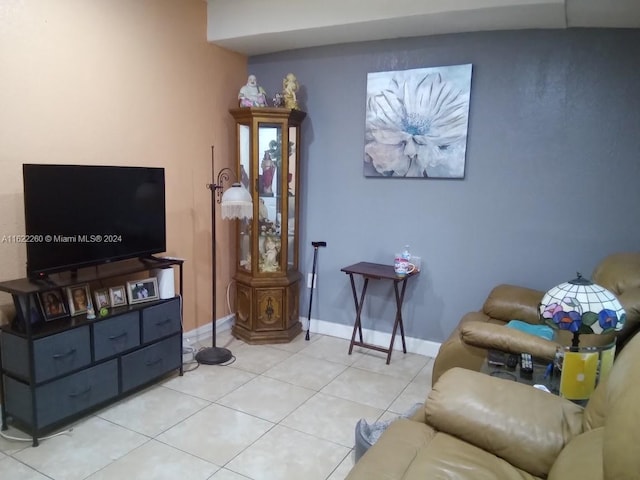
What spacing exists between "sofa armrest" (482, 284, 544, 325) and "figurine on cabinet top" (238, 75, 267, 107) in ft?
7.57

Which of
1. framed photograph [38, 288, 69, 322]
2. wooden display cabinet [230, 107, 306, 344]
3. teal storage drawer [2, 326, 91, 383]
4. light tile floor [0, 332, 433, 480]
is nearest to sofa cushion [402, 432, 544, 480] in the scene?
light tile floor [0, 332, 433, 480]

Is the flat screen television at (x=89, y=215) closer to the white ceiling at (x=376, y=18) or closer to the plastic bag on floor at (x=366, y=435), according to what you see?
the white ceiling at (x=376, y=18)

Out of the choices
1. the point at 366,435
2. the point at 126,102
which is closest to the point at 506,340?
the point at 366,435

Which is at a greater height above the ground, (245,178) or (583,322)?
(245,178)

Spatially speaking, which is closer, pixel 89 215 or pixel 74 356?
pixel 74 356

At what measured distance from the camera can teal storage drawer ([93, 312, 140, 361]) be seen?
2.55 m

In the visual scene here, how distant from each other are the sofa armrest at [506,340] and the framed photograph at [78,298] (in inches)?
84.3

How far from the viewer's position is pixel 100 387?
8.43 feet

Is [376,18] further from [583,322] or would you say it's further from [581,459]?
[581,459]

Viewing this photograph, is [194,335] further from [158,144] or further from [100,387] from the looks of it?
[158,144]

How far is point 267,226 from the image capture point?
3754mm

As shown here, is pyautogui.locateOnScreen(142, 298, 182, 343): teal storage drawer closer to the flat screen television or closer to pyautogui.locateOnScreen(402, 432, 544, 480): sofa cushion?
the flat screen television

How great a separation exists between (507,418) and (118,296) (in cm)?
229

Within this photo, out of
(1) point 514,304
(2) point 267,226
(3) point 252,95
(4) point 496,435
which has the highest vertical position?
(3) point 252,95
